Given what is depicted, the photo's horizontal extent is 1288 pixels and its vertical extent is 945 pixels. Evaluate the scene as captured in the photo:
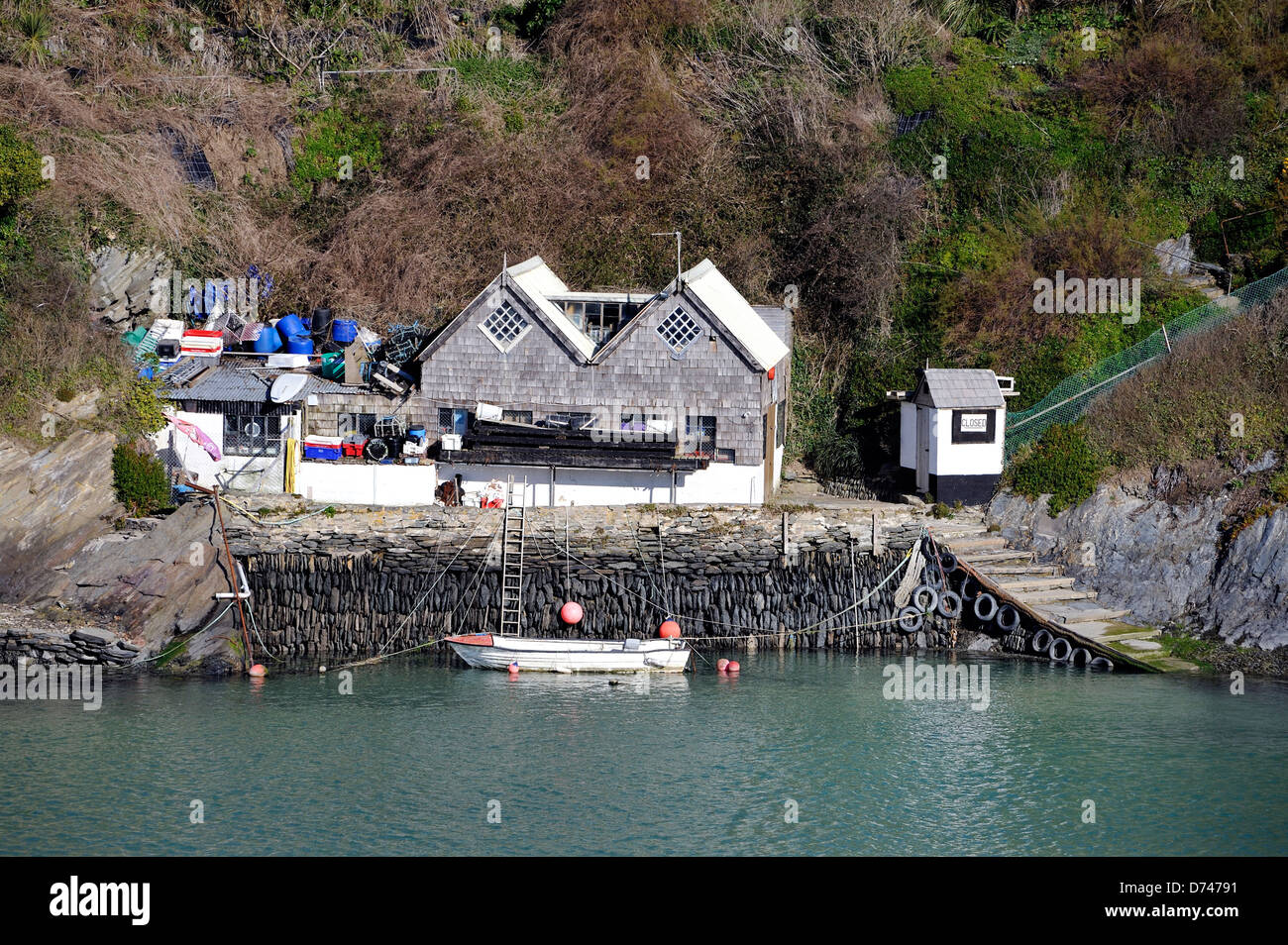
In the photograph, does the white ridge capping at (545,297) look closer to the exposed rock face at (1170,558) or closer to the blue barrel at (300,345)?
the blue barrel at (300,345)

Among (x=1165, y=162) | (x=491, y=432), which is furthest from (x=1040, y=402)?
(x=491, y=432)

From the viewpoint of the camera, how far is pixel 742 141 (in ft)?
158

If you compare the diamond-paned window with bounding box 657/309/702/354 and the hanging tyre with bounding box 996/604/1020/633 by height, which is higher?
the diamond-paned window with bounding box 657/309/702/354

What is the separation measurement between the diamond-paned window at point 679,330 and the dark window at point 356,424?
819 cm

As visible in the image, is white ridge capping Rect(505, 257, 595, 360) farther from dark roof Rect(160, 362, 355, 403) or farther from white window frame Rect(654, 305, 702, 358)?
dark roof Rect(160, 362, 355, 403)

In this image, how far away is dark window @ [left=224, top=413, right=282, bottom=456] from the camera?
38.1m

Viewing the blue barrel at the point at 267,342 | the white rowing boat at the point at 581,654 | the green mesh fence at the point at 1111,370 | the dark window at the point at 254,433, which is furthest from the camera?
the blue barrel at the point at 267,342

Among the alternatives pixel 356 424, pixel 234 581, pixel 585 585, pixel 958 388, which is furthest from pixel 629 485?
pixel 234 581

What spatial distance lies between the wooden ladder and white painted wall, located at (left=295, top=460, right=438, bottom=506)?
2.57m

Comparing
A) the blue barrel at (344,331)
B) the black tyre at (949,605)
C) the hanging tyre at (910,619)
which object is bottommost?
the hanging tyre at (910,619)

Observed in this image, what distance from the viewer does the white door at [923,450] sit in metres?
38.1

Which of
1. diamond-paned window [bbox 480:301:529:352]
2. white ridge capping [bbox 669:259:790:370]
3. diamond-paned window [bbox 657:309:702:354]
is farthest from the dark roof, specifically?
white ridge capping [bbox 669:259:790:370]

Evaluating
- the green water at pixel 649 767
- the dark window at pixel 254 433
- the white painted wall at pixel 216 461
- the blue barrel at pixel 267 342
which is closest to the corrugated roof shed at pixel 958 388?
the green water at pixel 649 767
